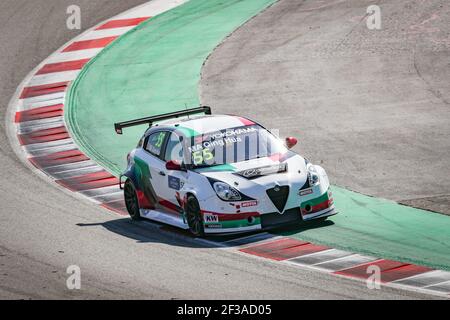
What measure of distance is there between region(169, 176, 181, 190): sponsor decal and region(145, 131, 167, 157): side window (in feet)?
2.55

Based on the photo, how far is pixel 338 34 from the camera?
2836cm

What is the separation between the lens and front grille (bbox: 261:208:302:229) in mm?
16047

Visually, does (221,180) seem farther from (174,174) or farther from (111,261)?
(111,261)

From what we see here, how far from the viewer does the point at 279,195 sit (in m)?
16.0

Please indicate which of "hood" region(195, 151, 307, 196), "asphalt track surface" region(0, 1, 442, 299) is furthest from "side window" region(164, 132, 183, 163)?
"asphalt track surface" region(0, 1, 442, 299)

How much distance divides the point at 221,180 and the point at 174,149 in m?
1.45

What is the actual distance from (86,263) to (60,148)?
8.07m


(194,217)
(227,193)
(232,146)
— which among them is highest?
(232,146)

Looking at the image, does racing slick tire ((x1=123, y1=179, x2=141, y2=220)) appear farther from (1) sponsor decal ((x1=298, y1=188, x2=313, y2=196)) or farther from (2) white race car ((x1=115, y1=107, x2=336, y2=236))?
(1) sponsor decal ((x1=298, y1=188, x2=313, y2=196))

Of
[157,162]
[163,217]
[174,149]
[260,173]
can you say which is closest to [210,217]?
[260,173]

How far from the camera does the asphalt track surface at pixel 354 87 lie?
1961 cm

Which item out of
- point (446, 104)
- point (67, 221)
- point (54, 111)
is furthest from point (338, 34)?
point (67, 221)

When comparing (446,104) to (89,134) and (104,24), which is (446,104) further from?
(104,24)

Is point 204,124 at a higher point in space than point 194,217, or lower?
higher
